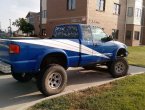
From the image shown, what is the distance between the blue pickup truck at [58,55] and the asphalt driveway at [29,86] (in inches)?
16.0

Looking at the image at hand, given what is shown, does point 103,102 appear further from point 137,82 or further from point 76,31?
point 76,31

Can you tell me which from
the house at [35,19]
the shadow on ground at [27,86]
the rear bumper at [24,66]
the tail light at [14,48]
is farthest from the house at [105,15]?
the tail light at [14,48]

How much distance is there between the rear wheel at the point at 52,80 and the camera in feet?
22.8

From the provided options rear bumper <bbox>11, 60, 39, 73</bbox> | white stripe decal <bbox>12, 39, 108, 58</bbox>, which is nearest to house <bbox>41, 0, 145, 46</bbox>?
white stripe decal <bbox>12, 39, 108, 58</bbox>

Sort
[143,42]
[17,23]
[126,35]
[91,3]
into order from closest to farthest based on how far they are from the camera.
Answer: [91,3], [126,35], [143,42], [17,23]

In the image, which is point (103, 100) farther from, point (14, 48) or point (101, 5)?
point (101, 5)

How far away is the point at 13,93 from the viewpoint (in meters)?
7.48

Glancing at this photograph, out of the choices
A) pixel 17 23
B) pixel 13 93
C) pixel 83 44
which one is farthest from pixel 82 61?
pixel 17 23

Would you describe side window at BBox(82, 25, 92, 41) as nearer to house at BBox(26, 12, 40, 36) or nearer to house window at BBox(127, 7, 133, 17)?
house window at BBox(127, 7, 133, 17)

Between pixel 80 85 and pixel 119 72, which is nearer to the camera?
pixel 80 85

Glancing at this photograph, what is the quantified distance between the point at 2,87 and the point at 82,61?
2.72 meters

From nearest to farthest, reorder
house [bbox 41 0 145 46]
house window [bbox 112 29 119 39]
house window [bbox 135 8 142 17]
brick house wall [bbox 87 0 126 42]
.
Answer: brick house wall [bbox 87 0 126 42] < house [bbox 41 0 145 46] < house window [bbox 112 29 119 39] < house window [bbox 135 8 142 17]

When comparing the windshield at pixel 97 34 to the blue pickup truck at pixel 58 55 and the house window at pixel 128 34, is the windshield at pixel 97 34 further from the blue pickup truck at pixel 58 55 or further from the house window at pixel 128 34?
the house window at pixel 128 34

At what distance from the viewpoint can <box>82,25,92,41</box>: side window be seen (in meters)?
8.50
